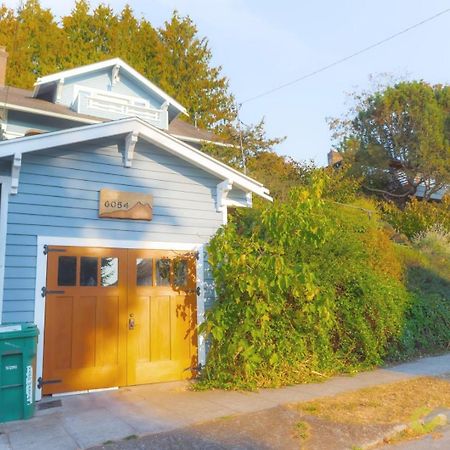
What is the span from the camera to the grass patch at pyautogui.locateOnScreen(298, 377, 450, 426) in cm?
571

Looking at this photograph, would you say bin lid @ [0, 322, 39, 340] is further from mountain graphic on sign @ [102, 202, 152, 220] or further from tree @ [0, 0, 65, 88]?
tree @ [0, 0, 65, 88]

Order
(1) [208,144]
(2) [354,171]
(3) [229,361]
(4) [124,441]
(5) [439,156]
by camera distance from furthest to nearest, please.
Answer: (2) [354,171] < (5) [439,156] < (1) [208,144] < (3) [229,361] < (4) [124,441]

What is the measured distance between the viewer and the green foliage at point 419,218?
17266mm

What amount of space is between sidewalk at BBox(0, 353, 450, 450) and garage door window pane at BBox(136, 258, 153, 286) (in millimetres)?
1571

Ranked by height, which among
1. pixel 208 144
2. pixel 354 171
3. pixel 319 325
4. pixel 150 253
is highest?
pixel 354 171

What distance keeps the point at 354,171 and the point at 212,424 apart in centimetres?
2059

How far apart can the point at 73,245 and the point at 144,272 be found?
1.20 meters

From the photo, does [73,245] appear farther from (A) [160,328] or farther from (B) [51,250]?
(A) [160,328]

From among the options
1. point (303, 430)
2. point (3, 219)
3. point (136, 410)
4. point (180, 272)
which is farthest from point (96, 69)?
point (303, 430)

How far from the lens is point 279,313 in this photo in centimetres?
771

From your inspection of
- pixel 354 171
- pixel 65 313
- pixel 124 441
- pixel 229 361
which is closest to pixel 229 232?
pixel 229 361

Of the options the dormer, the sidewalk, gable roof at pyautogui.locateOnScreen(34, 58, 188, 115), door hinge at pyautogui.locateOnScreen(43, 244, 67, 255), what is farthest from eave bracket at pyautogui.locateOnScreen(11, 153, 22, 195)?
gable roof at pyautogui.locateOnScreen(34, 58, 188, 115)

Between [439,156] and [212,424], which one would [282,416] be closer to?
[212,424]

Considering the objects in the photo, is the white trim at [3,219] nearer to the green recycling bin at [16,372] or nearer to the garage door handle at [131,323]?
the green recycling bin at [16,372]
